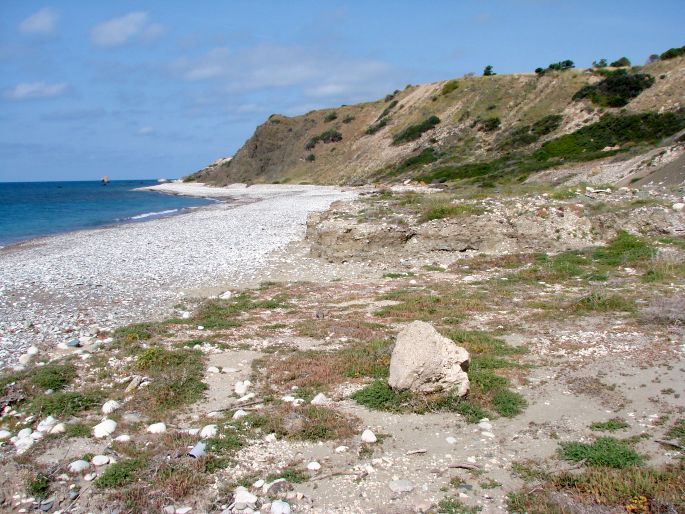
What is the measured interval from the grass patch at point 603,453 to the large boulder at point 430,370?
170 centimetres

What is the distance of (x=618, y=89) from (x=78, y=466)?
61.5 meters

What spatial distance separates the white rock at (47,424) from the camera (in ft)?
23.7

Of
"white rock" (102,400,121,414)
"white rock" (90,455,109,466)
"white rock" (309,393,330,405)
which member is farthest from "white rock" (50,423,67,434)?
"white rock" (309,393,330,405)

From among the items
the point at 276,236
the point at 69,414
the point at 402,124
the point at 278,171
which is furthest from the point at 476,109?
the point at 69,414

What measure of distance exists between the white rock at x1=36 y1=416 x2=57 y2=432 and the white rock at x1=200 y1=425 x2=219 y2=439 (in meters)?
2.10

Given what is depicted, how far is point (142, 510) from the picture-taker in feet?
17.8

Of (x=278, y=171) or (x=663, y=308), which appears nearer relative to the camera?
(x=663, y=308)

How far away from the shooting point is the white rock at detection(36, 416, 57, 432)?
7211 mm

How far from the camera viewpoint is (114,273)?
1908 centimetres

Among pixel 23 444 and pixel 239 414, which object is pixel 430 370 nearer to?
pixel 239 414

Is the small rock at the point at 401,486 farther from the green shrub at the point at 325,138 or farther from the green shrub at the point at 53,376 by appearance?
the green shrub at the point at 325,138

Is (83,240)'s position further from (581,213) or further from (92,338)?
(581,213)

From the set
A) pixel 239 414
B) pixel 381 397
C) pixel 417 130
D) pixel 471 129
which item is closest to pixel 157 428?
pixel 239 414

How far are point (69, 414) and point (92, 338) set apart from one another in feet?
13.2
